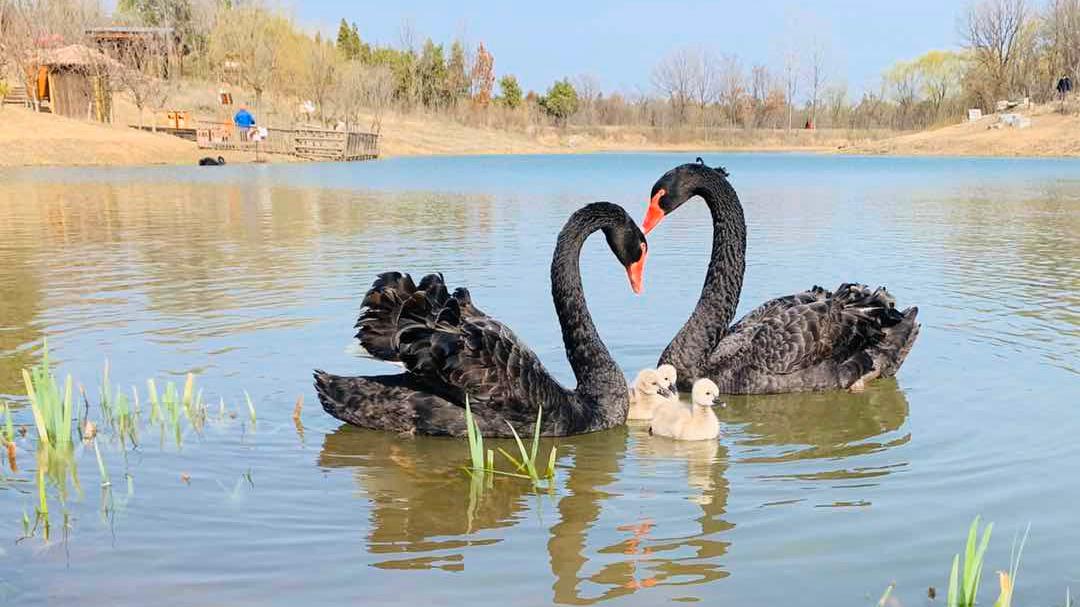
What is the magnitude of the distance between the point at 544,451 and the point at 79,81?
49.8 meters

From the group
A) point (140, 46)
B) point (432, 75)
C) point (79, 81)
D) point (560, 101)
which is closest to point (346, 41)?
point (432, 75)

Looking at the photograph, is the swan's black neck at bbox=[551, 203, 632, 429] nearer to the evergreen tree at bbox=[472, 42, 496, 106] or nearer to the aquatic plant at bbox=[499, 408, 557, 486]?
the aquatic plant at bbox=[499, 408, 557, 486]

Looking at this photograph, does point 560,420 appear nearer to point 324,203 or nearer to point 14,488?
point 14,488

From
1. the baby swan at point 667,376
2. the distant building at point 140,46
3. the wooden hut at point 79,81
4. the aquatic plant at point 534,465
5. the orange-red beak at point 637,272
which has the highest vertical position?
the distant building at point 140,46

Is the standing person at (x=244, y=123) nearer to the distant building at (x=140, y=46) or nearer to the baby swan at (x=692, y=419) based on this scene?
the distant building at (x=140, y=46)

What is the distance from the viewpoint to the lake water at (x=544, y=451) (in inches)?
139

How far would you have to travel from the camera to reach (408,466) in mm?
4949

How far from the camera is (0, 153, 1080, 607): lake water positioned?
354 centimetres

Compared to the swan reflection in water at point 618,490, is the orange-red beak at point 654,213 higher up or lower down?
higher up

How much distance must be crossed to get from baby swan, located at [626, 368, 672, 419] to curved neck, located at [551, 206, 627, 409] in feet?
0.63

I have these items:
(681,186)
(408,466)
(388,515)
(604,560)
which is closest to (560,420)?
(408,466)

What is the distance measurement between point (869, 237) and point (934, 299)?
5.16m

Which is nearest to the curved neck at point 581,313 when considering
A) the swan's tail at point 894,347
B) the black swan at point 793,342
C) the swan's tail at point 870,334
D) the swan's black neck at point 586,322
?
the swan's black neck at point 586,322

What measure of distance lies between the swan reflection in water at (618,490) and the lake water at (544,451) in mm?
16
